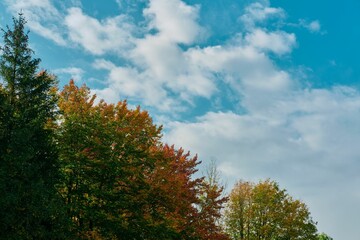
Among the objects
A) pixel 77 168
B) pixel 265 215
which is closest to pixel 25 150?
pixel 77 168

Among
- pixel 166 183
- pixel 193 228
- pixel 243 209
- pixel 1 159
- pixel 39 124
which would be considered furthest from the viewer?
pixel 243 209

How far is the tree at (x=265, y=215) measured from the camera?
159 feet

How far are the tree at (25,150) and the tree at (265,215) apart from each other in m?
29.7

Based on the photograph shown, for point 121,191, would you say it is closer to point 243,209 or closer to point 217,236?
point 217,236

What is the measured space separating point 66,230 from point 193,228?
10.9 metres

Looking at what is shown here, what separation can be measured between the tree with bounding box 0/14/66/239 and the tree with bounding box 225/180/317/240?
29660mm

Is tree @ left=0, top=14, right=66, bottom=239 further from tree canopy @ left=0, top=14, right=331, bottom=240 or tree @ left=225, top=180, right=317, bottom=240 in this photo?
tree @ left=225, top=180, right=317, bottom=240

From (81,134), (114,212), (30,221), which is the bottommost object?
(30,221)

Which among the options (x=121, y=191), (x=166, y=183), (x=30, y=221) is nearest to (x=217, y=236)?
(x=166, y=183)

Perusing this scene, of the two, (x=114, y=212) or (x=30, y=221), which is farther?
(x=114, y=212)

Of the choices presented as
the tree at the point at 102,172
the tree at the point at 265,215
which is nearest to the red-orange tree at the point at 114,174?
the tree at the point at 102,172

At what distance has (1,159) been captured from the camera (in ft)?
75.7

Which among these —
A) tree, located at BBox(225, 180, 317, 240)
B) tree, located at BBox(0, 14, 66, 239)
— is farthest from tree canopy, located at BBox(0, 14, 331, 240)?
tree, located at BBox(225, 180, 317, 240)

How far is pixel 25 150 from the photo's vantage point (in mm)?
23250
